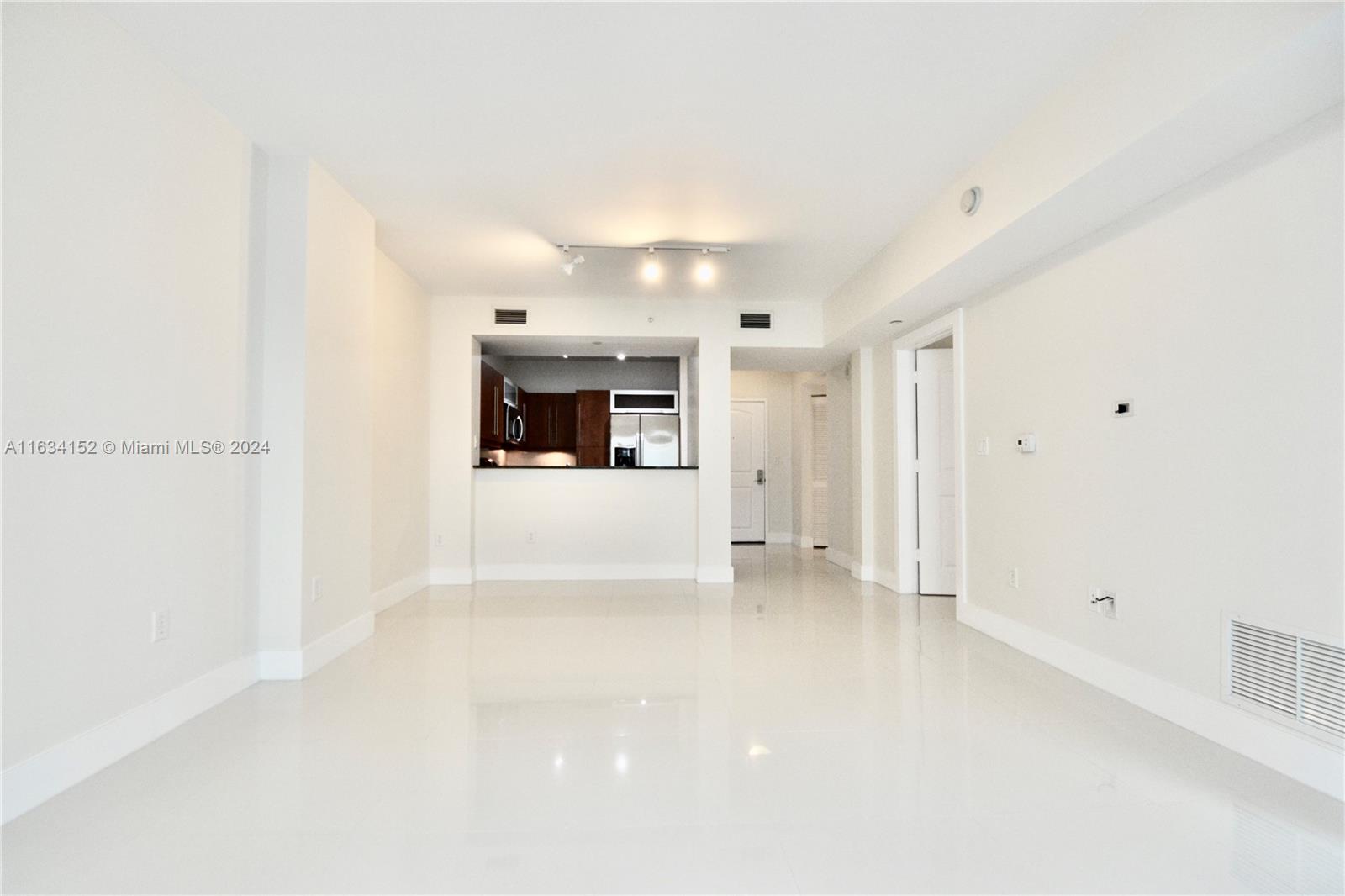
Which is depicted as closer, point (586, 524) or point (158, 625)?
point (158, 625)

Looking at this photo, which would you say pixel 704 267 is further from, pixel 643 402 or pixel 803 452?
pixel 803 452

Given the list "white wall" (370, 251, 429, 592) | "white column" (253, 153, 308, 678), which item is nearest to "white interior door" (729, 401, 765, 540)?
"white wall" (370, 251, 429, 592)

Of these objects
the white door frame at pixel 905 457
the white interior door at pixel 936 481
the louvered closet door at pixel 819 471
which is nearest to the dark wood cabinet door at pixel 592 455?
the louvered closet door at pixel 819 471

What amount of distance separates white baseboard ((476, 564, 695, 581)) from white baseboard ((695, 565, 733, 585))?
0.89 ft

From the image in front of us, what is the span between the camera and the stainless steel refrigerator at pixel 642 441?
888 centimetres

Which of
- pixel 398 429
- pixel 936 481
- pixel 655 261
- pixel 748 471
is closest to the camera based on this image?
pixel 655 261

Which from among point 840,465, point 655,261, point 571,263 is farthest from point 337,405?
point 840,465

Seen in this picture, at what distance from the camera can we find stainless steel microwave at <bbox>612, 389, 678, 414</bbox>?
8.90 meters

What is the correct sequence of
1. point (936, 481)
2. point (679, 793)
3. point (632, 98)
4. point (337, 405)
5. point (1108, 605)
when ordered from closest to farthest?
point (679, 793) < point (632, 98) < point (1108, 605) < point (337, 405) < point (936, 481)

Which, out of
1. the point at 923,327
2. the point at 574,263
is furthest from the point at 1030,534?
the point at 574,263

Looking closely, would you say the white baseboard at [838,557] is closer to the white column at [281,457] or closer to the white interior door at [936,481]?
the white interior door at [936,481]

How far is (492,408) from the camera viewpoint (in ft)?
23.4

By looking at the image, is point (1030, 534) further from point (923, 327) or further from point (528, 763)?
point (528, 763)

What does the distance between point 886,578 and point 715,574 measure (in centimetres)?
150
